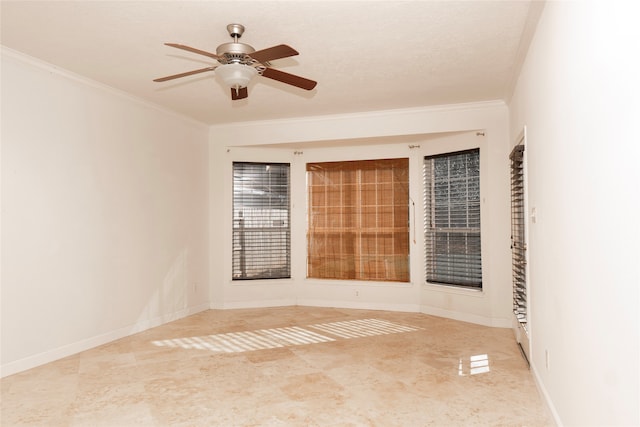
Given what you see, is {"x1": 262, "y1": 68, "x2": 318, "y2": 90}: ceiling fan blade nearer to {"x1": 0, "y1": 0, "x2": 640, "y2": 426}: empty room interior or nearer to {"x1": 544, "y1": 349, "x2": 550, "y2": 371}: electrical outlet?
{"x1": 0, "y1": 0, "x2": 640, "y2": 426}: empty room interior

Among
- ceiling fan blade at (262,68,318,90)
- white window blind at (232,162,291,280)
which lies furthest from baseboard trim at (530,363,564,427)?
white window blind at (232,162,291,280)

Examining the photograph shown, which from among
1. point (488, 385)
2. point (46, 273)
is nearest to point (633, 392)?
point (488, 385)

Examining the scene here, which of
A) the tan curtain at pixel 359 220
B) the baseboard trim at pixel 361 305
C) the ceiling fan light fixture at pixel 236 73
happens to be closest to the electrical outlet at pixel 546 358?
the ceiling fan light fixture at pixel 236 73

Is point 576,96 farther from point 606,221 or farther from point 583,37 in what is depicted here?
point 606,221

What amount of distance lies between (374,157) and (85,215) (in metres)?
3.73

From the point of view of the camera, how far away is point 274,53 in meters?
2.72

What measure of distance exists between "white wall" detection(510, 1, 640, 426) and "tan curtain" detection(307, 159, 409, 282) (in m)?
3.06

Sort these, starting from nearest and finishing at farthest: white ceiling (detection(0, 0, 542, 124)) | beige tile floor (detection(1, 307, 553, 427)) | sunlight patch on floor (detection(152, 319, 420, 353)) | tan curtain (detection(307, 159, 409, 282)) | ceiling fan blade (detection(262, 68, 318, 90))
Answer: beige tile floor (detection(1, 307, 553, 427)) → white ceiling (detection(0, 0, 542, 124)) → ceiling fan blade (detection(262, 68, 318, 90)) → sunlight patch on floor (detection(152, 319, 420, 353)) → tan curtain (detection(307, 159, 409, 282))

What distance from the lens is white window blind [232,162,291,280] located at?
6438mm

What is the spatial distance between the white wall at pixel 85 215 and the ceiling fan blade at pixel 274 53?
2.30 m

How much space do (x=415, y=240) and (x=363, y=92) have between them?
2.23 metres

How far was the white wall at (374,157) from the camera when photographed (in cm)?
516

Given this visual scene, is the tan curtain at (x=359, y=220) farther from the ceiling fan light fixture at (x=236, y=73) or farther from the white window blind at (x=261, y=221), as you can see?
the ceiling fan light fixture at (x=236, y=73)

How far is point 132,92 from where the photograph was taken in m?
4.72
